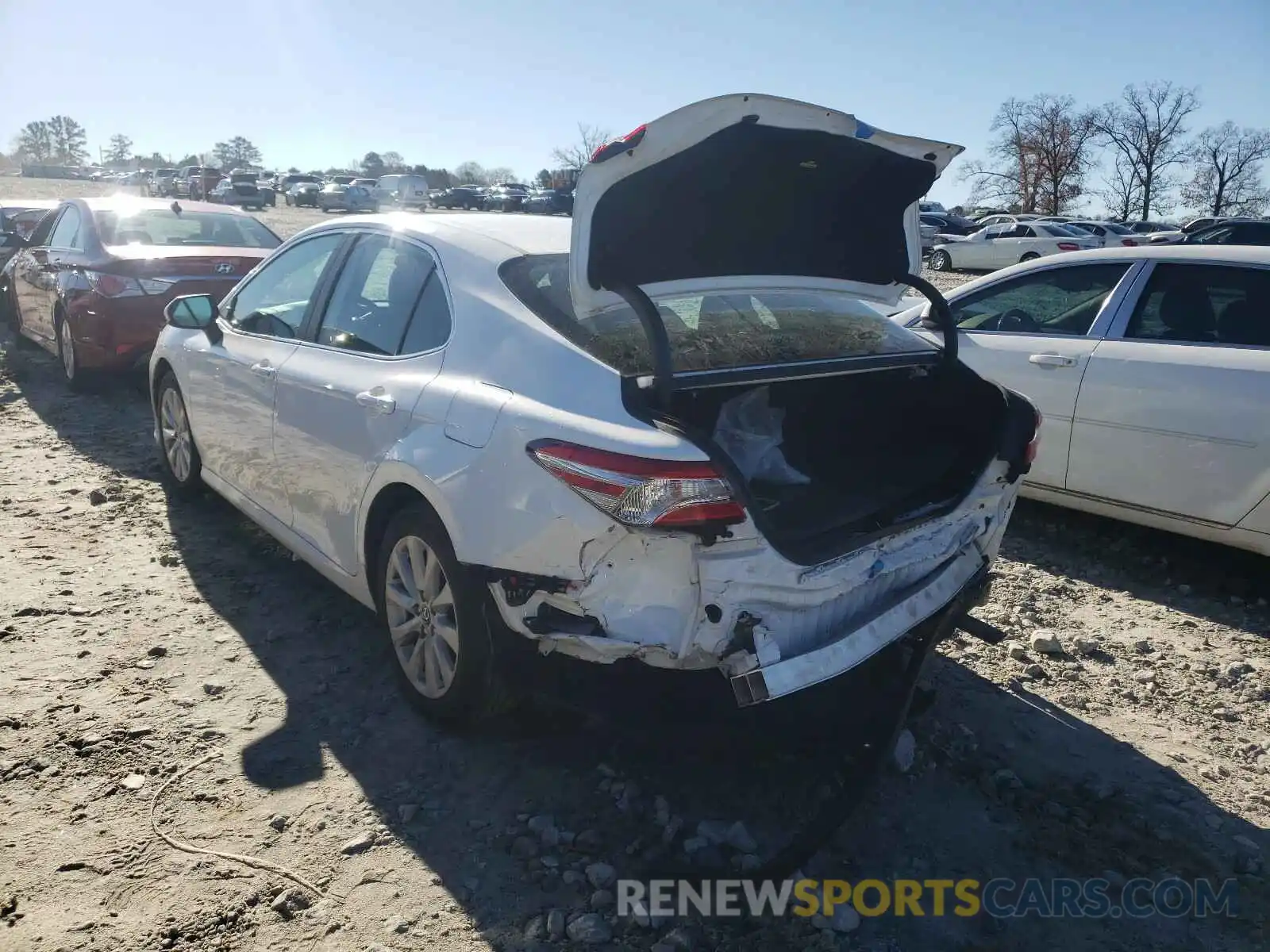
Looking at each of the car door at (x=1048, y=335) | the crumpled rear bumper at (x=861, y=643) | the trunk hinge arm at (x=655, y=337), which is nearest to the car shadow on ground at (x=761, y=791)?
the crumpled rear bumper at (x=861, y=643)

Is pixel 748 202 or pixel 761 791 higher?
pixel 748 202

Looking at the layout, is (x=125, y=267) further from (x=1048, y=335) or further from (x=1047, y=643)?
(x=1047, y=643)

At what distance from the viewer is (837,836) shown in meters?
2.71

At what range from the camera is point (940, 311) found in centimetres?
359

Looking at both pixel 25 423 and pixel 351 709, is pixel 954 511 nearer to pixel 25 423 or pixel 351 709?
pixel 351 709

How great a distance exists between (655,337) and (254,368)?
2.29m

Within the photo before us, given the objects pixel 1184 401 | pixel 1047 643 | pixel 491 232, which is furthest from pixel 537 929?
pixel 1184 401

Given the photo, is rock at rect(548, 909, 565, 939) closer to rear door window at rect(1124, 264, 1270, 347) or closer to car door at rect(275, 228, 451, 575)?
car door at rect(275, 228, 451, 575)

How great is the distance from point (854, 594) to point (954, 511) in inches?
22.9

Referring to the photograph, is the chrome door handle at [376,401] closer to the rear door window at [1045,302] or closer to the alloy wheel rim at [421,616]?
the alloy wheel rim at [421,616]

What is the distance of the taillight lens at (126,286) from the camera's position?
7.29 metres

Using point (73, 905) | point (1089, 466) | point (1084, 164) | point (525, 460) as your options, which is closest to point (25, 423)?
point (73, 905)

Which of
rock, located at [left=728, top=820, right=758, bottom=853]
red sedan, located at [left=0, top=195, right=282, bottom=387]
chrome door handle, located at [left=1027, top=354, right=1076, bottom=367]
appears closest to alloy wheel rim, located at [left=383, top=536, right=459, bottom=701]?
rock, located at [left=728, top=820, right=758, bottom=853]

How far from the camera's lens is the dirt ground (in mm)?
2393
